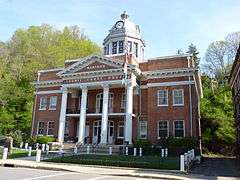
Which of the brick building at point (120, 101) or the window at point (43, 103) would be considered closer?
the brick building at point (120, 101)

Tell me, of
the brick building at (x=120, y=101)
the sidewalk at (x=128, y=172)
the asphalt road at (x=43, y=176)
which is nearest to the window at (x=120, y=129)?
the brick building at (x=120, y=101)

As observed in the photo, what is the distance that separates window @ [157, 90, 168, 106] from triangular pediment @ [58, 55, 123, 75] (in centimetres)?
557

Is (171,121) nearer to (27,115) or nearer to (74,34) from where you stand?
(27,115)

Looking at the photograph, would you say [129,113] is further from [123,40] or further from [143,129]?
[123,40]

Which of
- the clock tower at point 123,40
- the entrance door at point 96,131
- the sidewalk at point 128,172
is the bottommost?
the sidewalk at point 128,172

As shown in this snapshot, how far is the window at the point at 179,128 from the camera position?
33.4 m

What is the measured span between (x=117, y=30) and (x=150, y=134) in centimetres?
1853

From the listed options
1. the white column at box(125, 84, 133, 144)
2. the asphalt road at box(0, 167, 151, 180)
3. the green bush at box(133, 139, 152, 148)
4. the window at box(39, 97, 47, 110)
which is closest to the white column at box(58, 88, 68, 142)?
the window at box(39, 97, 47, 110)

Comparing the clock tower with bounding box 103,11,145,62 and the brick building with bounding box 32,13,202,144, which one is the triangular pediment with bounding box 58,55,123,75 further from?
the clock tower with bounding box 103,11,145,62

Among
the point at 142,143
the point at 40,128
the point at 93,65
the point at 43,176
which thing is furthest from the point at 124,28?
the point at 43,176

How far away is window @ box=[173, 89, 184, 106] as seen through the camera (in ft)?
112

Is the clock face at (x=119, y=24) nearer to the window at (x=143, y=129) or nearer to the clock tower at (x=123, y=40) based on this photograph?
the clock tower at (x=123, y=40)

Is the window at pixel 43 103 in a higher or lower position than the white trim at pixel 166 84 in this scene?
lower

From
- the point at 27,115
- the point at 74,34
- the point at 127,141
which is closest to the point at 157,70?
the point at 127,141
